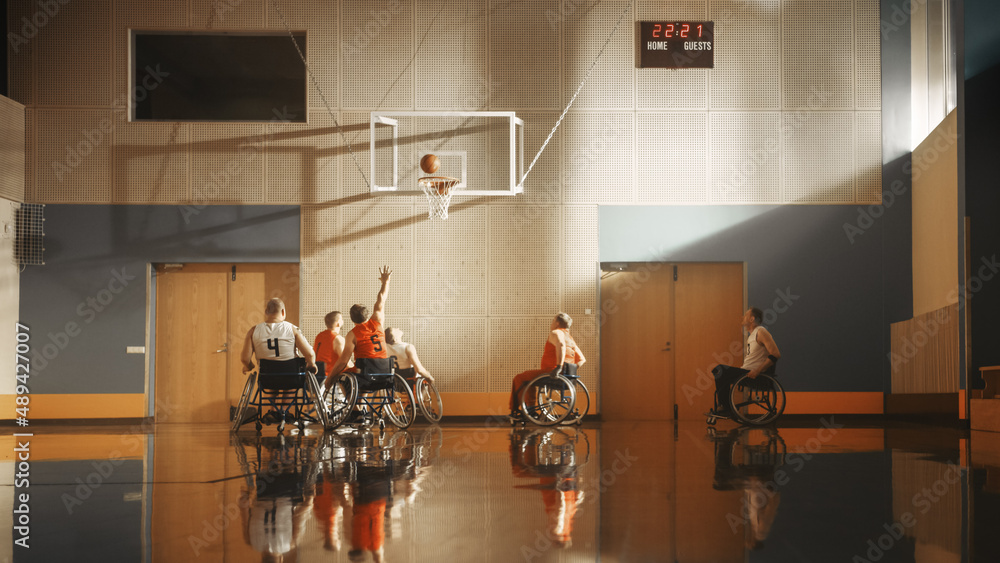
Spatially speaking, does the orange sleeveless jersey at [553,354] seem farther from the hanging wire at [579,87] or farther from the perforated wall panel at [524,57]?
the perforated wall panel at [524,57]

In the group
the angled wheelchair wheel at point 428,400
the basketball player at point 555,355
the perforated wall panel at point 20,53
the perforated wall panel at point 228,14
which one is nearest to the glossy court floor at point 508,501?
the basketball player at point 555,355

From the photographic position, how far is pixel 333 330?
773 cm

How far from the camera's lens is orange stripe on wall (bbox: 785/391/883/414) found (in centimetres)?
915

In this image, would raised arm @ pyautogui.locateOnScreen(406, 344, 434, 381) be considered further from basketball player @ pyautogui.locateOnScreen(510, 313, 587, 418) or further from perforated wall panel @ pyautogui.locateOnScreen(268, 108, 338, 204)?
perforated wall panel @ pyautogui.locateOnScreen(268, 108, 338, 204)

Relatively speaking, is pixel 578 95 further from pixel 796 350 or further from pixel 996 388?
pixel 996 388

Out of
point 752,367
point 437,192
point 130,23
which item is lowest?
point 752,367

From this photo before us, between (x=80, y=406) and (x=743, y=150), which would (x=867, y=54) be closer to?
(x=743, y=150)

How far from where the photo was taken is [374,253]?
9352 millimetres

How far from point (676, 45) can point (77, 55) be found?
6.94 meters

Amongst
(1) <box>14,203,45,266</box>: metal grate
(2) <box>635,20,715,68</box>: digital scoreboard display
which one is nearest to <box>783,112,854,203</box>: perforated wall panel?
→ (2) <box>635,20,715,68</box>: digital scoreboard display

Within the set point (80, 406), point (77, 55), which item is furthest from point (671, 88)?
point (80, 406)

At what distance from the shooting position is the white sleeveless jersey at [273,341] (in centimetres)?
640

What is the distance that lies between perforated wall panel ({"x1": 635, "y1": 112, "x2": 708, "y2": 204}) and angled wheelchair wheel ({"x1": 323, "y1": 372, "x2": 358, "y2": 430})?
425cm

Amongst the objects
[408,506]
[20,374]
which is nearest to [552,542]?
[408,506]
